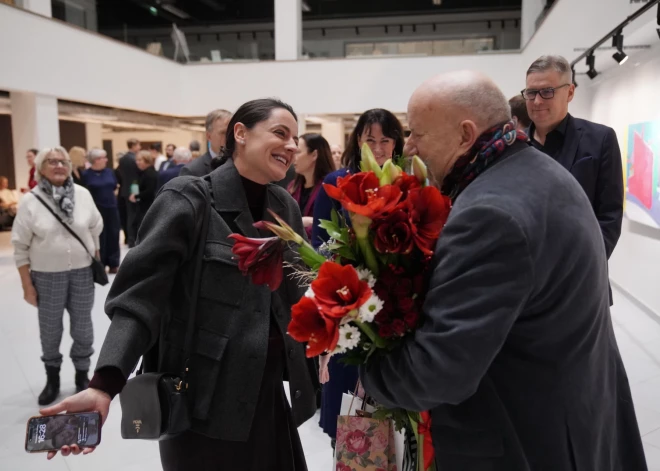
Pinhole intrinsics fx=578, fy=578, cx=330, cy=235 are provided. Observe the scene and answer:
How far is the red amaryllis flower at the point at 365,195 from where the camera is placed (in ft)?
3.77

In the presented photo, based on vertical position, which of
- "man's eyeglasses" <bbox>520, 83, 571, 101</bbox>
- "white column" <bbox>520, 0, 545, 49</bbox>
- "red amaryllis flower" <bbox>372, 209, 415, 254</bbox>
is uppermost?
"white column" <bbox>520, 0, 545, 49</bbox>

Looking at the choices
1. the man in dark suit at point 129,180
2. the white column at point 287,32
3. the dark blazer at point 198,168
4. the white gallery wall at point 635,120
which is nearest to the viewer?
the dark blazer at point 198,168

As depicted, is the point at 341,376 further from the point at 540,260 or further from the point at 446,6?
the point at 446,6

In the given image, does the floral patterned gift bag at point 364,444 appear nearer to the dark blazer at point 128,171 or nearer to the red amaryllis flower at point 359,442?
the red amaryllis flower at point 359,442

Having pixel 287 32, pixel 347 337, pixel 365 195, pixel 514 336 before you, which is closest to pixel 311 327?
pixel 347 337

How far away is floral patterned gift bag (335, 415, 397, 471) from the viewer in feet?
5.06

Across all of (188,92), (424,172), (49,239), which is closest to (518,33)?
(188,92)

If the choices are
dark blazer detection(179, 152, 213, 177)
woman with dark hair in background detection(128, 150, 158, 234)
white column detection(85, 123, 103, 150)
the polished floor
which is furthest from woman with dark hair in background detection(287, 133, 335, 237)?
white column detection(85, 123, 103, 150)

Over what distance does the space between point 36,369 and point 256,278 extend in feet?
13.6

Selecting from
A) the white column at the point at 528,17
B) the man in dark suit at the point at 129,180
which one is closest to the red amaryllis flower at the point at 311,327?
the man in dark suit at the point at 129,180

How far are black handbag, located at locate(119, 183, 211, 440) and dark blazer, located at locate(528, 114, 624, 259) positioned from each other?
→ 191 cm

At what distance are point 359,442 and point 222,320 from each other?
508mm

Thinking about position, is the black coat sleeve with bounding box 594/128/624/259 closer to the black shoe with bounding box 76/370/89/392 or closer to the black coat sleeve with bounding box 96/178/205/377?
the black coat sleeve with bounding box 96/178/205/377

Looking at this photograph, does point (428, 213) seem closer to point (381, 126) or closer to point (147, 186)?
point (381, 126)
